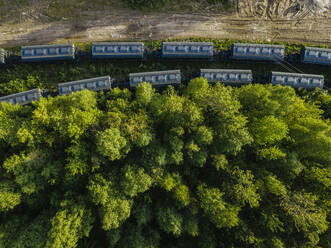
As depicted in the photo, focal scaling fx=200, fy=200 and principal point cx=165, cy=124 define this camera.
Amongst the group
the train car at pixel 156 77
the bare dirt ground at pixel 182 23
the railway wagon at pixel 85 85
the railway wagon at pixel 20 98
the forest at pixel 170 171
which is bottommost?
the forest at pixel 170 171

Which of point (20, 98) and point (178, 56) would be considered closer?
point (20, 98)

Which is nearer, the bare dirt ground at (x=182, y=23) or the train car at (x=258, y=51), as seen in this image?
the train car at (x=258, y=51)

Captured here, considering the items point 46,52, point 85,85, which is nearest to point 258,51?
point 85,85

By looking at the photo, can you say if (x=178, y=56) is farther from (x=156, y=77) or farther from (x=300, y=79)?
(x=300, y=79)

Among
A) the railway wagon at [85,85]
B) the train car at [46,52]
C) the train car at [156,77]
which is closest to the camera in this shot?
the railway wagon at [85,85]

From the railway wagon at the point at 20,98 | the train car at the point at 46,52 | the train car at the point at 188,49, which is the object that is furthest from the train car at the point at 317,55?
the railway wagon at the point at 20,98

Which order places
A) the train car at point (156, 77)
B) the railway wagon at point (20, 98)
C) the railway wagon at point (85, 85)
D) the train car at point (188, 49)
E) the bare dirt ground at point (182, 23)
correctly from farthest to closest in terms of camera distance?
the bare dirt ground at point (182, 23), the train car at point (188, 49), the train car at point (156, 77), the railway wagon at point (85, 85), the railway wagon at point (20, 98)

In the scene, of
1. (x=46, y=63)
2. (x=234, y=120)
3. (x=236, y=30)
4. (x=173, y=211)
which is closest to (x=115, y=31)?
(x=46, y=63)

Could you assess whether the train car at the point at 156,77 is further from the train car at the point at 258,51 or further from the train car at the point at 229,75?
the train car at the point at 258,51

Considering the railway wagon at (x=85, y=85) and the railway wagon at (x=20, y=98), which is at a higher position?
the railway wagon at (x=85, y=85)
